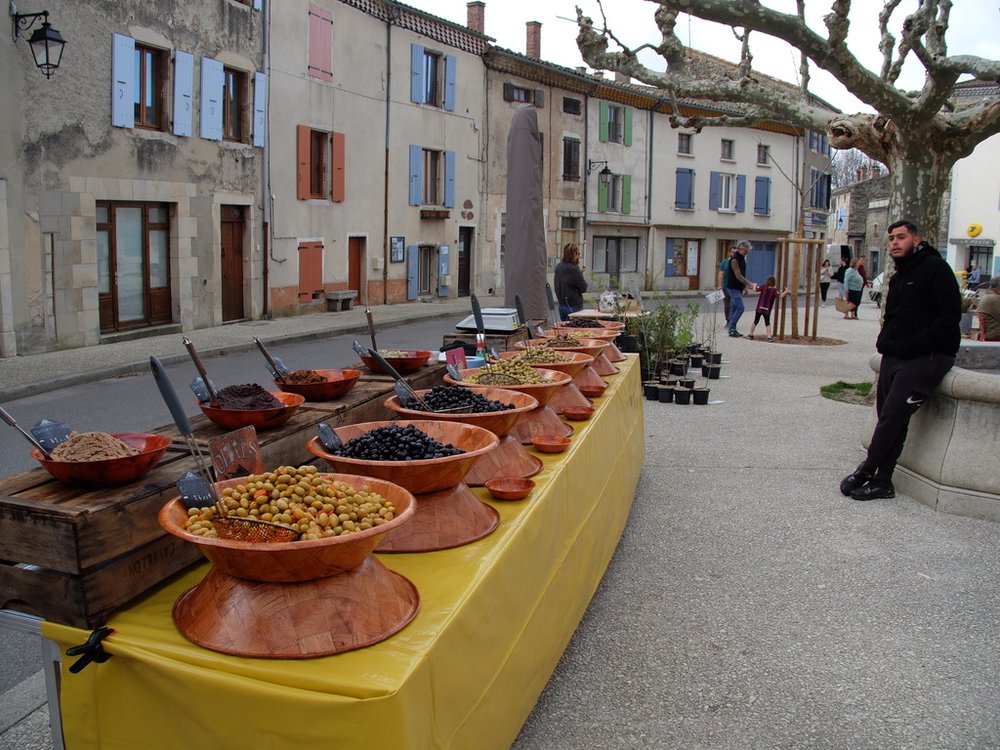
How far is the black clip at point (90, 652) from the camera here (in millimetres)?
2123

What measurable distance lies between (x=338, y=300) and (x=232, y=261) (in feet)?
11.2

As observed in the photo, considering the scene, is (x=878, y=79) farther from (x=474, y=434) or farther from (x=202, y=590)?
(x=202, y=590)

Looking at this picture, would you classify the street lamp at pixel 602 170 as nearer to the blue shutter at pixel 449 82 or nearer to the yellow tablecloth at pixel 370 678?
the blue shutter at pixel 449 82

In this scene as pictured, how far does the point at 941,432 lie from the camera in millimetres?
5922

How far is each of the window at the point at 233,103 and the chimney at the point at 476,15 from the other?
1268 centimetres

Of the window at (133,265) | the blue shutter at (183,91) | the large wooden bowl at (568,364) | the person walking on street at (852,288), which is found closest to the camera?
the large wooden bowl at (568,364)

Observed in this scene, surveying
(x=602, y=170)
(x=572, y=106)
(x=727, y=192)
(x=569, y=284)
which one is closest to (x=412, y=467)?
(x=569, y=284)

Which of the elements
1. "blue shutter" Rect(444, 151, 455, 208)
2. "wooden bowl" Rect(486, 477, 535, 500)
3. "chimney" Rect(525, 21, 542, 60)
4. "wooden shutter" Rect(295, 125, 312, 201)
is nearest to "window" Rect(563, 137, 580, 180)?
"chimney" Rect(525, 21, 542, 60)

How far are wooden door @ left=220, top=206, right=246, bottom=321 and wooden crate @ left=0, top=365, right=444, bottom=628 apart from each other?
1667 cm

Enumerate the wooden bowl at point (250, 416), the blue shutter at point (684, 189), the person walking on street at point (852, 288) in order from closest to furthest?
the wooden bowl at point (250, 416)
the person walking on street at point (852, 288)
the blue shutter at point (684, 189)

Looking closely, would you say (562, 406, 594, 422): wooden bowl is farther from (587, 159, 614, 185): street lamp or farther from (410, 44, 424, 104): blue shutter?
(587, 159, 614, 185): street lamp

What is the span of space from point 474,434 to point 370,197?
2084 cm

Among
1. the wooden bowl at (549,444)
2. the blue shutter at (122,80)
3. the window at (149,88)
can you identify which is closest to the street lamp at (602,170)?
the window at (149,88)

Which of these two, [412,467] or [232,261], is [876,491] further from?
[232,261]
